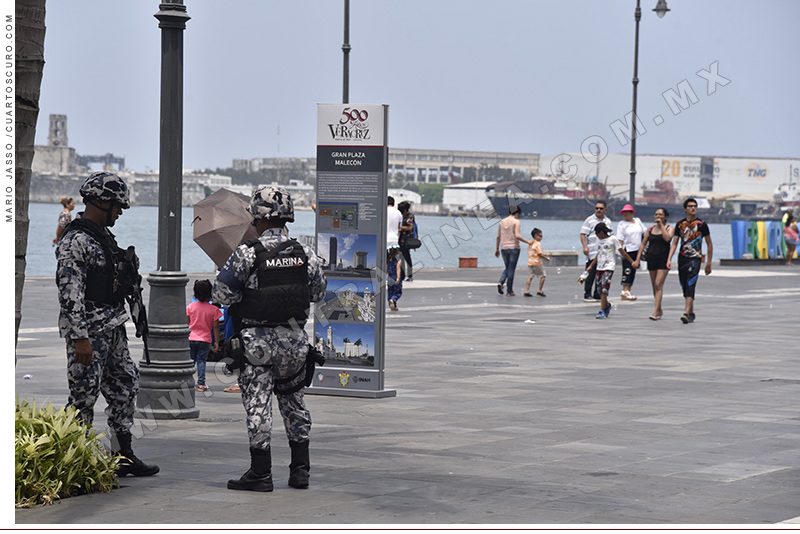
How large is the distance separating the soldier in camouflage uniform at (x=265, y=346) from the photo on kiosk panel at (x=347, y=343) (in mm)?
4020

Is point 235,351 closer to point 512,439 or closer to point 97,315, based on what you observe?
point 97,315

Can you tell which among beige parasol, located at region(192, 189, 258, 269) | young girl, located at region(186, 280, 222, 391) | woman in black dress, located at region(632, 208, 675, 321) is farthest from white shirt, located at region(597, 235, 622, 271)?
young girl, located at region(186, 280, 222, 391)

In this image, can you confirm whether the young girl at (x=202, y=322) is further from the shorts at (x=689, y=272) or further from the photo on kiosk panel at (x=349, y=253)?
the shorts at (x=689, y=272)

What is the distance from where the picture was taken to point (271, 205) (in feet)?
24.1

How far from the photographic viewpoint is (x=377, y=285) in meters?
11.3

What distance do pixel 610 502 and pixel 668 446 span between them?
2134 millimetres

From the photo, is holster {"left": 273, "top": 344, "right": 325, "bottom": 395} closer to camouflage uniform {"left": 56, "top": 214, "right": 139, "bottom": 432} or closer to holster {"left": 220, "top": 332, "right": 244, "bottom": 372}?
holster {"left": 220, "top": 332, "right": 244, "bottom": 372}

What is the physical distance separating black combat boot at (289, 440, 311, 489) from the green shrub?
1.01m

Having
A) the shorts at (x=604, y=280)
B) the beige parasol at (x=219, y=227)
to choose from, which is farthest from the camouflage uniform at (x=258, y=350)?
the shorts at (x=604, y=280)

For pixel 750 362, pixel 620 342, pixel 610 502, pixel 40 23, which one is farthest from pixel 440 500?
pixel 620 342

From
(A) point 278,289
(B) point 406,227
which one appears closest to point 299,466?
(A) point 278,289

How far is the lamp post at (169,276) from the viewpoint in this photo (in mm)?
9828

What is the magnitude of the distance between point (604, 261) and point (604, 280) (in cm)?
37

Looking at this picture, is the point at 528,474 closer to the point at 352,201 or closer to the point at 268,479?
the point at 268,479
